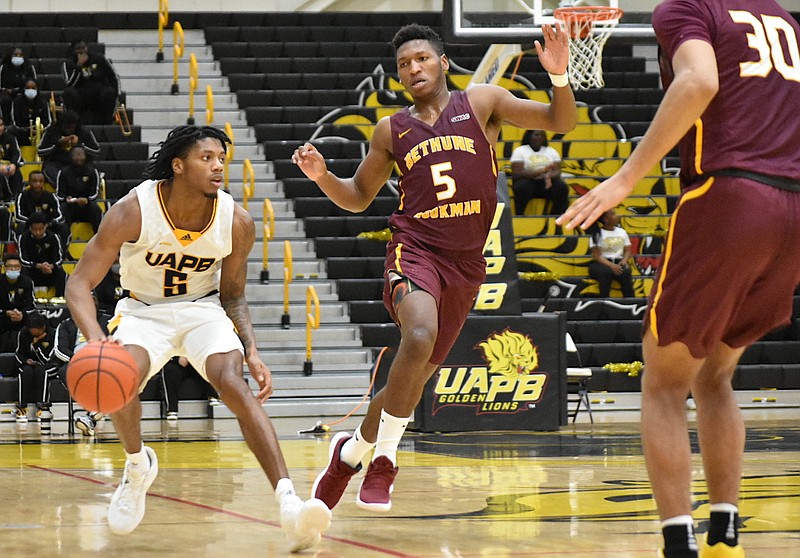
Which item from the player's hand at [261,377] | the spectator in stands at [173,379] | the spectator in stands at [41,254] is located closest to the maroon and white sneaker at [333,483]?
the player's hand at [261,377]

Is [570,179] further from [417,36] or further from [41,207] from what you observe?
[417,36]

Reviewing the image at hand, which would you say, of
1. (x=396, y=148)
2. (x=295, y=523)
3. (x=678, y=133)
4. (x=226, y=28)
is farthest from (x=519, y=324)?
(x=226, y=28)

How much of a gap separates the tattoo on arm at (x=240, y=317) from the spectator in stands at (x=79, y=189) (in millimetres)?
10795

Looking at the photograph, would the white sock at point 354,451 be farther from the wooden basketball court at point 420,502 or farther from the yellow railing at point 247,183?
the yellow railing at point 247,183

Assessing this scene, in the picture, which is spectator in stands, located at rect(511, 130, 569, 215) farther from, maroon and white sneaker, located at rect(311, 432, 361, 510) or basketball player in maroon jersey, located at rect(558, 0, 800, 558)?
basketball player in maroon jersey, located at rect(558, 0, 800, 558)

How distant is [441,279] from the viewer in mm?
4996

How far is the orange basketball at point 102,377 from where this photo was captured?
170 inches

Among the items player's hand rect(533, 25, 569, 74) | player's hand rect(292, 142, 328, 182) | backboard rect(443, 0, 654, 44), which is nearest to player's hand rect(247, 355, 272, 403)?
player's hand rect(292, 142, 328, 182)

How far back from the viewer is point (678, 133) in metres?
3.13

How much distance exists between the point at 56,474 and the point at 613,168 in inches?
466

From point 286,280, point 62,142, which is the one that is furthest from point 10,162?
point 286,280

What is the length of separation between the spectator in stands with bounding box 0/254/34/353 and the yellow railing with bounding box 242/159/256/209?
298 centimetres

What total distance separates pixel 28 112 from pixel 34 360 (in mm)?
5085

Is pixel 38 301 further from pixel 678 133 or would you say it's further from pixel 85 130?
pixel 678 133
